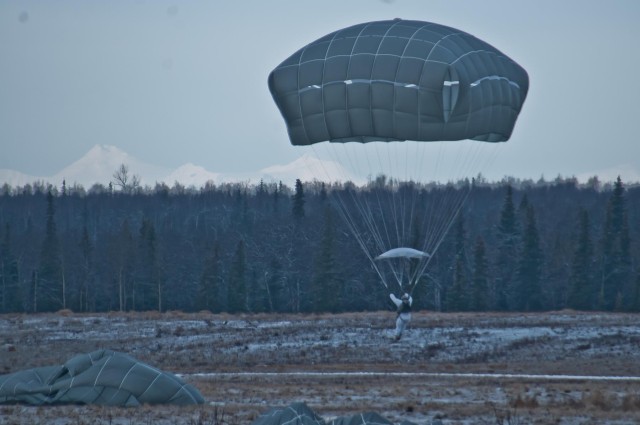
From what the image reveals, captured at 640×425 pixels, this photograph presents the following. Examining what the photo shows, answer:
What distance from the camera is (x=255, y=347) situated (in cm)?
3978

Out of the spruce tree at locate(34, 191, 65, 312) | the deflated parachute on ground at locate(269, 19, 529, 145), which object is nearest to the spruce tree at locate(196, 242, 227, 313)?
the spruce tree at locate(34, 191, 65, 312)

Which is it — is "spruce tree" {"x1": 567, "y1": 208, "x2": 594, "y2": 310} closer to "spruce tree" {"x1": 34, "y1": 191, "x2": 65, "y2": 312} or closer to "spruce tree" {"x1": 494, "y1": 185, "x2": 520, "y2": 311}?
"spruce tree" {"x1": 494, "y1": 185, "x2": 520, "y2": 311}

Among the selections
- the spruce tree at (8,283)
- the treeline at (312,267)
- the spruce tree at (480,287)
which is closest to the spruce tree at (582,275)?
the treeline at (312,267)

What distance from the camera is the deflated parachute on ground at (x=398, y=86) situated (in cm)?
A: 2983

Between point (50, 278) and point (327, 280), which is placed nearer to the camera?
point (327, 280)

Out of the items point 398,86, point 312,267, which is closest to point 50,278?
point 312,267

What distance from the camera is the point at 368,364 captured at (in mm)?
35094

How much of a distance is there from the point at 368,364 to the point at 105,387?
1357cm

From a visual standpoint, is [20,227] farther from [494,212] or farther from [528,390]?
[528,390]

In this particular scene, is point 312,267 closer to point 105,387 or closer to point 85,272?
point 85,272

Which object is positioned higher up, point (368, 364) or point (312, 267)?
point (312, 267)

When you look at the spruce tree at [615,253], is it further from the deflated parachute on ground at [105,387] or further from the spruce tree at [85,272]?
the deflated parachute on ground at [105,387]

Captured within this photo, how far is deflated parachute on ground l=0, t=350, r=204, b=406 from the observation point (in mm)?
22922

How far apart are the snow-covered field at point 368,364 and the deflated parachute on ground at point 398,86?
7059 mm
